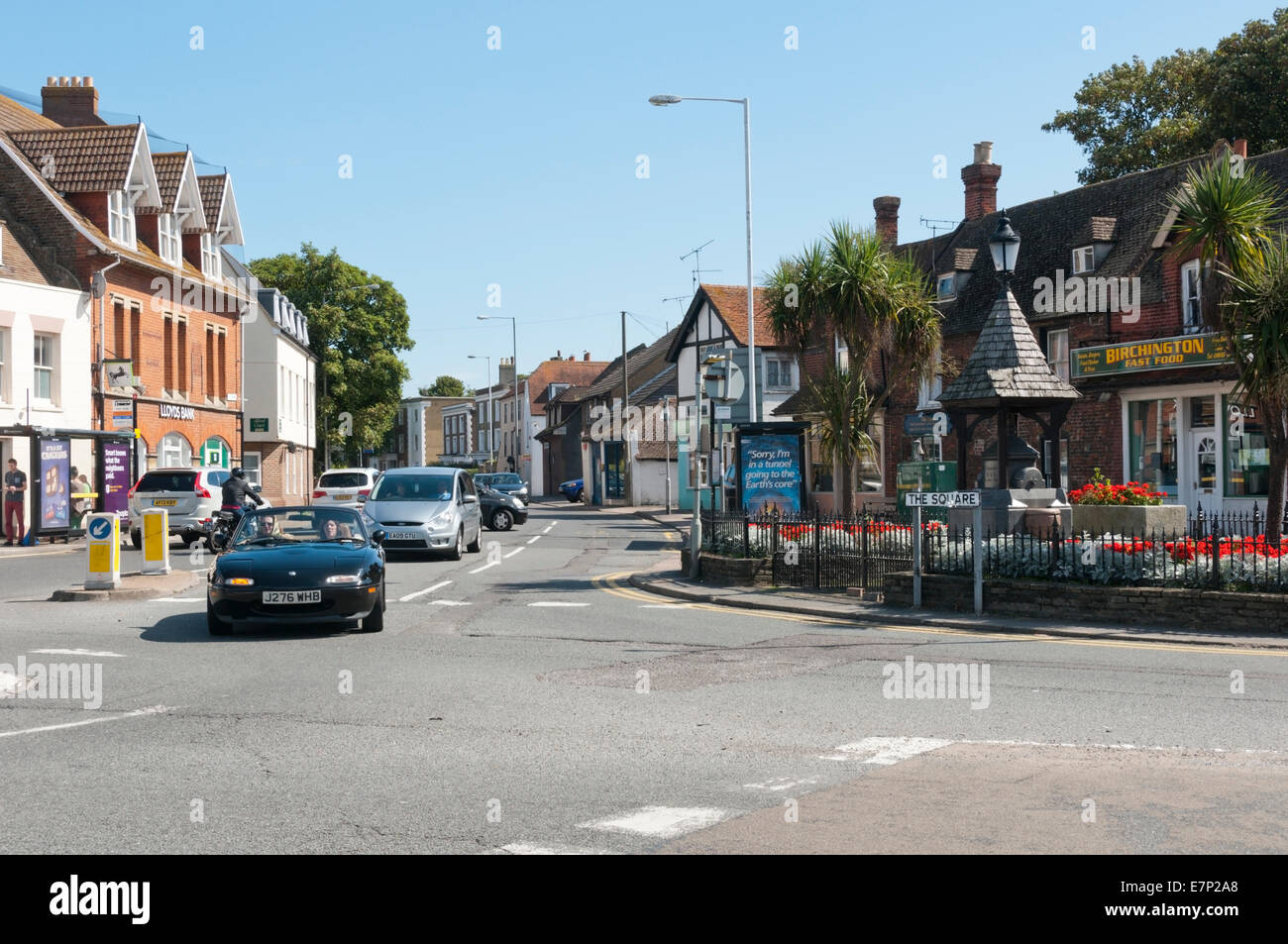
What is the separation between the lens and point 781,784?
684 centimetres

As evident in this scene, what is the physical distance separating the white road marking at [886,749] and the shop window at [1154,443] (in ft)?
76.9

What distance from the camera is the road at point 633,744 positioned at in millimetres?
5785

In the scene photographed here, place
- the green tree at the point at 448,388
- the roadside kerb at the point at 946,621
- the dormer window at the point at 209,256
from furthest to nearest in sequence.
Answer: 1. the green tree at the point at 448,388
2. the dormer window at the point at 209,256
3. the roadside kerb at the point at 946,621

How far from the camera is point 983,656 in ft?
39.3

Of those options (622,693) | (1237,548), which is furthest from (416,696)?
(1237,548)

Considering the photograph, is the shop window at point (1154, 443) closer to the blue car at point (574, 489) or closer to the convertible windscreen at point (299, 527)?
the convertible windscreen at point (299, 527)

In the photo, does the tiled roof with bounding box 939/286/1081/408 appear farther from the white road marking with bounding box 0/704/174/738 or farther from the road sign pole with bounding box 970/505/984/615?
the white road marking with bounding box 0/704/174/738

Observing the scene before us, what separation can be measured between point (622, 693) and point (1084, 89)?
42.9m

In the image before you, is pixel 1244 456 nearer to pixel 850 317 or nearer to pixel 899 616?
pixel 850 317

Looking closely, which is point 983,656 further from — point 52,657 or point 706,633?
point 52,657

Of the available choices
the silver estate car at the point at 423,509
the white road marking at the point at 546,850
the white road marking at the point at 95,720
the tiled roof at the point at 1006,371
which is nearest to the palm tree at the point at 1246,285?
the tiled roof at the point at 1006,371

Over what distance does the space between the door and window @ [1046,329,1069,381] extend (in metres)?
4.31

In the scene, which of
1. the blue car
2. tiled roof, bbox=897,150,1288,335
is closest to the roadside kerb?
tiled roof, bbox=897,150,1288,335
